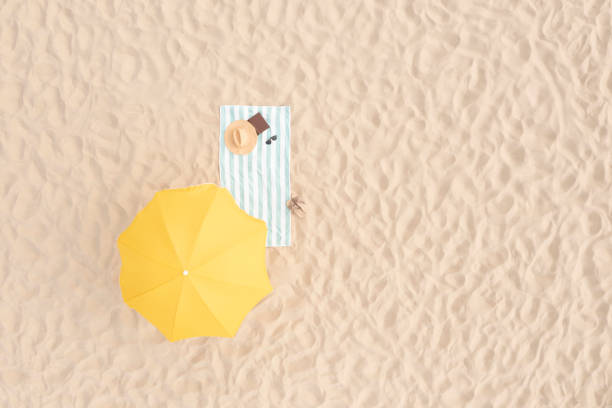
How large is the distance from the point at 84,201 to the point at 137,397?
1326 mm

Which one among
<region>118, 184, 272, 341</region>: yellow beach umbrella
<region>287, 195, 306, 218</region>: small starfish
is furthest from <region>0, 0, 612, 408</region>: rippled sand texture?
<region>118, 184, 272, 341</region>: yellow beach umbrella

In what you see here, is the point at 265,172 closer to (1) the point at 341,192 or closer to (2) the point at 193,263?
(1) the point at 341,192

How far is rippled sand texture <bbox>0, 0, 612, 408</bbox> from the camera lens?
9.73 feet

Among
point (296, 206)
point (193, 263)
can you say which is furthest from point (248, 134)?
point (193, 263)

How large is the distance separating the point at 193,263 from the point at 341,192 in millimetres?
1122

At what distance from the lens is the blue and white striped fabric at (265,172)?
2998 millimetres

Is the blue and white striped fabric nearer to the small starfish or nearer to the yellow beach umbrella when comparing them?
the small starfish

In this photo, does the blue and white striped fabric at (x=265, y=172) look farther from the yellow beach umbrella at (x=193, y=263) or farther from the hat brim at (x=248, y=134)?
the yellow beach umbrella at (x=193, y=263)

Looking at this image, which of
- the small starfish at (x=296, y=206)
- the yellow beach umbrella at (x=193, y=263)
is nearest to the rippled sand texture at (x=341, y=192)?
the small starfish at (x=296, y=206)

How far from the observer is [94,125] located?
9.80ft

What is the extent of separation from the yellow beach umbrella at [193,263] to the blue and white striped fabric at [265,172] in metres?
0.39

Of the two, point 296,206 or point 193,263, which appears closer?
point 193,263

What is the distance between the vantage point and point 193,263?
2.38 meters

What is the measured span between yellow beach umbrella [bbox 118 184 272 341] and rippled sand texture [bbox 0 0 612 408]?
486 millimetres
